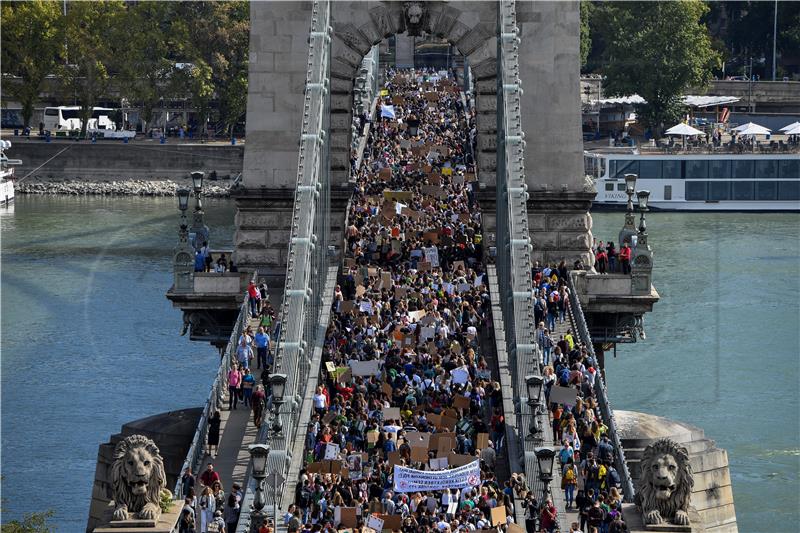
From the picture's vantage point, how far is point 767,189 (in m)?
123

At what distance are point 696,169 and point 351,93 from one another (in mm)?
74524

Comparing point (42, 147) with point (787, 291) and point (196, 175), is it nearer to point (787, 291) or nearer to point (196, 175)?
point (787, 291)

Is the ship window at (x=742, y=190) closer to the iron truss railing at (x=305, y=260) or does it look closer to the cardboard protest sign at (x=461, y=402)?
the iron truss railing at (x=305, y=260)

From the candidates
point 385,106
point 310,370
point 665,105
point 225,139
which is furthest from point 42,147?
point 310,370

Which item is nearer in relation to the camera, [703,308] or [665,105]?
[703,308]

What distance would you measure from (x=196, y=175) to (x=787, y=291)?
4057 cm

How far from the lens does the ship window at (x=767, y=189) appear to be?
12275cm

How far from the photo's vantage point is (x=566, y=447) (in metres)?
35.9

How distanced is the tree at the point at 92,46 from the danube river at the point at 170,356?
108 feet

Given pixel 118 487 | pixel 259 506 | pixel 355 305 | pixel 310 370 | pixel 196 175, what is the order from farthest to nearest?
pixel 196 175, pixel 355 305, pixel 310 370, pixel 259 506, pixel 118 487

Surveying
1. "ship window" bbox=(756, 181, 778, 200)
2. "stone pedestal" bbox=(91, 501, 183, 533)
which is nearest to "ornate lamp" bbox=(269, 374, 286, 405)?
"stone pedestal" bbox=(91, 501, 183, 533)

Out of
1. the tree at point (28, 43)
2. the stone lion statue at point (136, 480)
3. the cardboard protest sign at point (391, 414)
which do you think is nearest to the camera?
the stone lion statue at point (136, 480)

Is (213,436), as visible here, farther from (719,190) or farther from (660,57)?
(660,57)

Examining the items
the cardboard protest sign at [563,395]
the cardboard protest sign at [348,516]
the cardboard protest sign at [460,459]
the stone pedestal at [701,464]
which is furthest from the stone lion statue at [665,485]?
the stone pedestal at [701,464]
